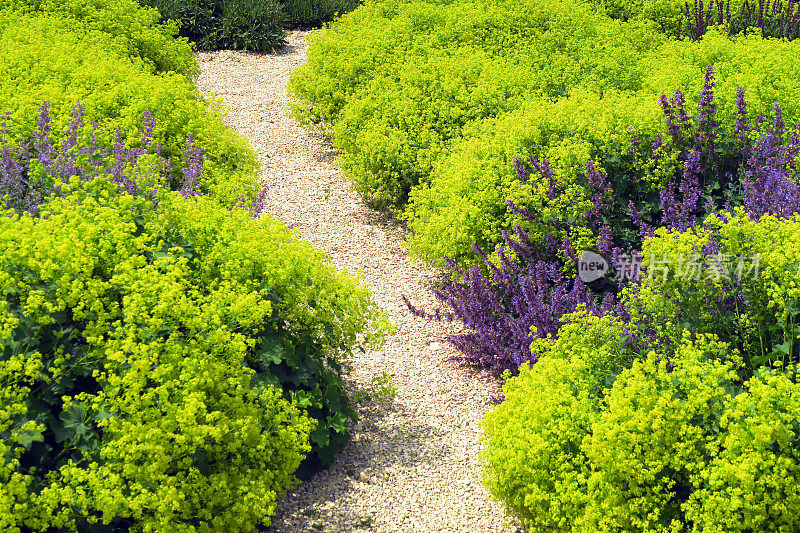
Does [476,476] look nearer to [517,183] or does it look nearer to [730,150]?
[517,183]

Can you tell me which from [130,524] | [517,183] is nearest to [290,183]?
[517,183]

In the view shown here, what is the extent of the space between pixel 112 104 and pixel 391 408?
140 inches

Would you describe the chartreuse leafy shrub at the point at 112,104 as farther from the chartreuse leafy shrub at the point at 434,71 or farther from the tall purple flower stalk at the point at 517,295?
the tall purple flower stalk at the point at 517,295

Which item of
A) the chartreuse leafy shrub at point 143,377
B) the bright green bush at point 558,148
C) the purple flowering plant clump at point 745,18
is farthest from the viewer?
the purple flowering plant clump at point 745,18

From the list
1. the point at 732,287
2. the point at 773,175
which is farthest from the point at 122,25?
the point at 732,287

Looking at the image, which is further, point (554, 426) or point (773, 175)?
point (773, 175)

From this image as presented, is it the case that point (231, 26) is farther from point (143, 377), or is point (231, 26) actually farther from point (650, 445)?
point (650, 445)

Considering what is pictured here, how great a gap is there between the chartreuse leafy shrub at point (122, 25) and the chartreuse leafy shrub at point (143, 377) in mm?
5408

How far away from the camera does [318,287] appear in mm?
4391

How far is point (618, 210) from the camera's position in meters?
5.46

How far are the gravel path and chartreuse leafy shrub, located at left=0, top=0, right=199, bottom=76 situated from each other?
1.76 meters

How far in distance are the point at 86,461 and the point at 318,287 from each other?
159 centimetres

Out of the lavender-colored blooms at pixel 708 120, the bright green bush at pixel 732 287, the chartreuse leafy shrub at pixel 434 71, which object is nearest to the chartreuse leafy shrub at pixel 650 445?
the bright green bush at pixel 732 287

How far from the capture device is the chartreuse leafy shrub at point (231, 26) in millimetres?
12250
